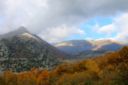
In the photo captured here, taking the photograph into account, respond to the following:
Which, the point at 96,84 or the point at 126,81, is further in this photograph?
the point at 96,84

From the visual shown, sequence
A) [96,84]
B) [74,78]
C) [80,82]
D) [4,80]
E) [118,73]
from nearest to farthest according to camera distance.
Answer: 1. [118,73]
2. [96,84]
3. [80,82]
4. [74,78]
5. [4,80]

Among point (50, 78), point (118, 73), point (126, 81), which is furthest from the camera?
point (50, 78)

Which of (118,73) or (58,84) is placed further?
(58,84)

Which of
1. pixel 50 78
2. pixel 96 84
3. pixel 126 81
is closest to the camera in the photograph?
pixel 126 81

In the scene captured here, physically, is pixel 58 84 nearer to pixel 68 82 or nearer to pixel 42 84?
pixel 68 82

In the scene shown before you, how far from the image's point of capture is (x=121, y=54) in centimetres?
19762

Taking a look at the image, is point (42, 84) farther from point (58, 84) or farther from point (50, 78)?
point (58, 84)

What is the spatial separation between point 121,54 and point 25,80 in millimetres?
53199

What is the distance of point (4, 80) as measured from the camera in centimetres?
17525

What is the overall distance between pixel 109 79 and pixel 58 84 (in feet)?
117

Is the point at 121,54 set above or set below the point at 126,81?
above

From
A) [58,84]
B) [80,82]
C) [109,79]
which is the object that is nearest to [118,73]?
[109,79]

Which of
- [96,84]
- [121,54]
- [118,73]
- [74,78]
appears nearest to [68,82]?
[74,78]

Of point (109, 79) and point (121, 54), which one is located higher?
point (121, 54)
